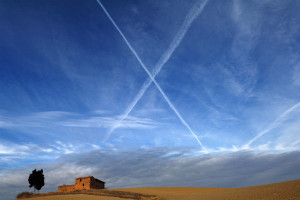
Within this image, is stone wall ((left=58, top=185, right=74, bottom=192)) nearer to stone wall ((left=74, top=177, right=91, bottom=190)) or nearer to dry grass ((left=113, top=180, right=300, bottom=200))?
stone wall ((left=74, top=177, right=91, bottom=190))

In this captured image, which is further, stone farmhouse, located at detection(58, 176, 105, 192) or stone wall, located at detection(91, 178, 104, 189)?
stone wall, located at detection(91, 178, 104, 189)

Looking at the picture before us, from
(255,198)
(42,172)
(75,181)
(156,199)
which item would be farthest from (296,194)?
(42,172)

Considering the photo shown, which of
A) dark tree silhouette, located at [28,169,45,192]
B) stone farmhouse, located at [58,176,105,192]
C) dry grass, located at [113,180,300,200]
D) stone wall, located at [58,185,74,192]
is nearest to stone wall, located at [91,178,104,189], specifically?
stone farmhouse, located at [58,176,105,192]

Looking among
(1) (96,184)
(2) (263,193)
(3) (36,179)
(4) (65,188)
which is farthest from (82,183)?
(2) (263,193)

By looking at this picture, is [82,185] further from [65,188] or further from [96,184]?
[65,188]

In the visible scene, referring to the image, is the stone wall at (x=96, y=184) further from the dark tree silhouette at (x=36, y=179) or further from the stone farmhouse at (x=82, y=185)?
the dark tree silhouette at (x=36, y=179)

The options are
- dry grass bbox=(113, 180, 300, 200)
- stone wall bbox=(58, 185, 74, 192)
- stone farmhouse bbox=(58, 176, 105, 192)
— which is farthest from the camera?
stone wall bbox=(58, 185, 74, 192)

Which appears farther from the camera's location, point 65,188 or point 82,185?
point 65,188

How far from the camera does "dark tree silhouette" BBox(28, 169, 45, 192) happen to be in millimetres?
48531

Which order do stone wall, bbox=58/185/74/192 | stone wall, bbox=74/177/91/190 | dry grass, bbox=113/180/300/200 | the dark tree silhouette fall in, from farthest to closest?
the dark tree silhouette → stone wall, bbox=58/185/74/192 → stone wall, bbox=74/177/91/190 → dry grass, bbox=113/180/300/200

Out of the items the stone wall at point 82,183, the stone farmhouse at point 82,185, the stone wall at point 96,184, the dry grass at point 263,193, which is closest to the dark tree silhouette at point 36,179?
the stone farmhouse at point 82,185

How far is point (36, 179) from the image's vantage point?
48875mm

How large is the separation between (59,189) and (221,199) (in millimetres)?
41636

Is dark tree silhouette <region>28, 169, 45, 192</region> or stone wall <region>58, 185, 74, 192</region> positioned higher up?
dark tree silhouette <region>28, 169, 45, 192</region>
